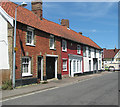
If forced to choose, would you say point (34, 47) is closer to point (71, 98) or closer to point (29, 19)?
point (29, 19)

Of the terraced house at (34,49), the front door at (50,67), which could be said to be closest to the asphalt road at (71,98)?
the terraced house at (34,49)

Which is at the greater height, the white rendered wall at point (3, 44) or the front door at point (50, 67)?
the white rendered wall at point (3, 44)

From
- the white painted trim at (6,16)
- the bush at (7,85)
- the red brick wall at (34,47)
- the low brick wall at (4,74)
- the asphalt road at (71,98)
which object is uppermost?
the white painted trim at (6,16)

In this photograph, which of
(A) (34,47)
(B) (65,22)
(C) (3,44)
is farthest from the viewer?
(B) (65,22)

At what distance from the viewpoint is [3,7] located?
45.5ft

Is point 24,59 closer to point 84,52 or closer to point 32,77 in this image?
point 32,77

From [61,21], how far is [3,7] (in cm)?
1800

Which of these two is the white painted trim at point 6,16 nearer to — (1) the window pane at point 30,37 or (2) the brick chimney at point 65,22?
(1) the window pane at point 30,37

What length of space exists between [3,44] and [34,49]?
3.35 metres

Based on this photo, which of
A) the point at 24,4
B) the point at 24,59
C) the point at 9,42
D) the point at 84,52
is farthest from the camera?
the point at 84,52

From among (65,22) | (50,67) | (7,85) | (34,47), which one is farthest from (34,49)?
(65,22)

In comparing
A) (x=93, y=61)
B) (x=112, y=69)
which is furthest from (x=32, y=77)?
(x=112, y=69)

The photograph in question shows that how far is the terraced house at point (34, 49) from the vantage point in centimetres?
1312

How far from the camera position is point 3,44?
512 inches
